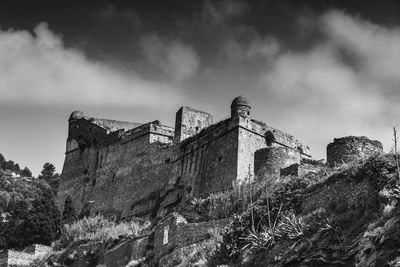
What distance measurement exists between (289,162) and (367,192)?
12.4 m

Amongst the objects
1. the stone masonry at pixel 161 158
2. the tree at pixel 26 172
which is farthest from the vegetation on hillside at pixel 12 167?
the stone masonry at pixel 161 158

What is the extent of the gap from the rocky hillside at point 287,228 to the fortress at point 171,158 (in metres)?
3.46

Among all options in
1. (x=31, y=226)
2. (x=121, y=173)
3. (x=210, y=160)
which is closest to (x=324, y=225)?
(x=210, y=160)

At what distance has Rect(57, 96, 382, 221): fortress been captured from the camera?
111 ft

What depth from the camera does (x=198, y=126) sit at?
42656 mm

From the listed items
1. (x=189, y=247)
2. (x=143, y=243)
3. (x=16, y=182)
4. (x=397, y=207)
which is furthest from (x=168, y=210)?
(x=16, y=182)

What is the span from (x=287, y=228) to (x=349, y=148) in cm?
1011

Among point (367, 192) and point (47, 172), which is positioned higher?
point (47, 172)

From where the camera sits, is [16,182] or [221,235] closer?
[221,235]

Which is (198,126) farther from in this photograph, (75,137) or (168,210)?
(75,137)

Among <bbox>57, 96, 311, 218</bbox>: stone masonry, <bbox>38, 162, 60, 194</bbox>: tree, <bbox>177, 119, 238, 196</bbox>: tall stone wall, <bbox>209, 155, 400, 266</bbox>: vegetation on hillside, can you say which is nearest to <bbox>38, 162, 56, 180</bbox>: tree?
<bbox>38, 162, 60, 194</bbox>: tree

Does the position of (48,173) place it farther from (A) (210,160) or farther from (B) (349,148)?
(B) (349,148)

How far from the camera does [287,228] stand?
2052 cm

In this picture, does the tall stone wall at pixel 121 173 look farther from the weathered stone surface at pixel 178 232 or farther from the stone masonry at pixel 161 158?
the weathered stone surface at pixel 178 232
